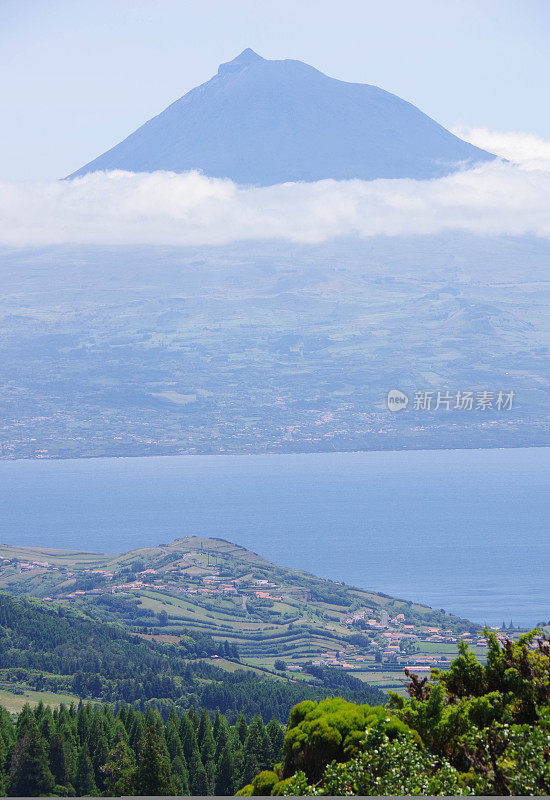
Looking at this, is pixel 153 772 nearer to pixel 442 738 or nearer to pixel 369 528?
pixel 442 738

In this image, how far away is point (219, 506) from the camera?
7200 inches

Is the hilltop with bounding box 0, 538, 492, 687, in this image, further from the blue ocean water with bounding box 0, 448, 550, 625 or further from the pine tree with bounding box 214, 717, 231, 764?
the pine tree with bounding box 214, 717, 231, 764

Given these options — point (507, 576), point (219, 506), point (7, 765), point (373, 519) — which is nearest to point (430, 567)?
point (507, 576)

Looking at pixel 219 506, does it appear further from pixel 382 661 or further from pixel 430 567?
pixel 382 661

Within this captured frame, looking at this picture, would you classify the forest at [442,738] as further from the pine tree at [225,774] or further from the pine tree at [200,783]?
the pine tree at [200,783]

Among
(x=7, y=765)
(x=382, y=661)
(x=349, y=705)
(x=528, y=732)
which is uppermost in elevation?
(x=528, y=732)

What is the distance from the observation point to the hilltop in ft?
286

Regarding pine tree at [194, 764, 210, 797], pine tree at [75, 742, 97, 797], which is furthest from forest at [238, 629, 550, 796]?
pine tree at [75, 742, 97, 797]

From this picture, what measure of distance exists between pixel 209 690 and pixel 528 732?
204 ft

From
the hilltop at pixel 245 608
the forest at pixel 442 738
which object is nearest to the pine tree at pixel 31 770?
the forest at pixel 442 738

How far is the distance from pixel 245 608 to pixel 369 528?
6040 cm

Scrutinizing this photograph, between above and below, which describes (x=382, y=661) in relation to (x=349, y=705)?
below

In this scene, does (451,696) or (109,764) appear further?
(109,764)

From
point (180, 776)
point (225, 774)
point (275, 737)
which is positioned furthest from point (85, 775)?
point (275, 737)
